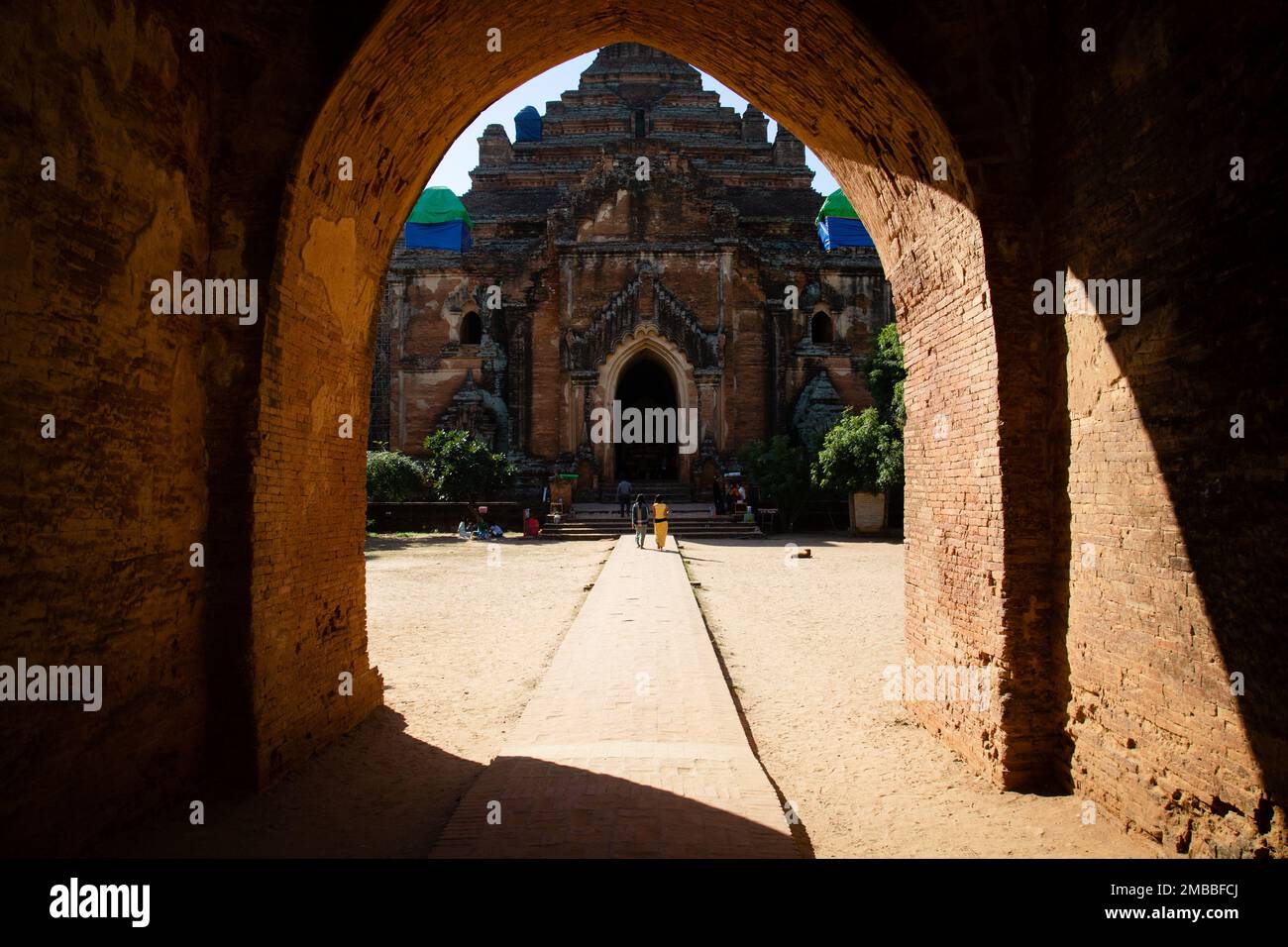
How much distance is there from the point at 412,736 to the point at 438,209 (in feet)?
86.9

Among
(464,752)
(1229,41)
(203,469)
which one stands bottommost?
(464,752)

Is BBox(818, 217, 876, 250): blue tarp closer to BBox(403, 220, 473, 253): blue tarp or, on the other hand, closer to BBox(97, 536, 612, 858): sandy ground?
BBox(403, 220, 473, 253): blue tarp

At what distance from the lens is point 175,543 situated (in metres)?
4.40

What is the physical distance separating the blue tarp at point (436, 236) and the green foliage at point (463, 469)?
9.14 metres

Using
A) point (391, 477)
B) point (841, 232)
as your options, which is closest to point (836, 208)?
point (841, 232)

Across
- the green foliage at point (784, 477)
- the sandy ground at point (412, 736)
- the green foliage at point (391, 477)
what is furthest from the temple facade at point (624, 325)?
the sandy ground at point (412, 736)

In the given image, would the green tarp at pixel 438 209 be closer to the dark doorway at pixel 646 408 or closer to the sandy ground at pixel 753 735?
the dark doorway at pixel 646 408

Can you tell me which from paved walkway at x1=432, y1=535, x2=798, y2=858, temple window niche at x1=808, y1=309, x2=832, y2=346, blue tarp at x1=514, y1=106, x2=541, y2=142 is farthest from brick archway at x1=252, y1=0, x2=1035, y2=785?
blue tarp at x1=514, y1=106, x2=541, y2=142
